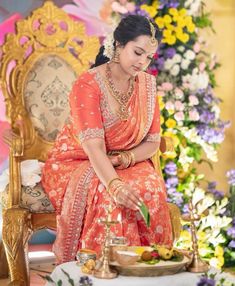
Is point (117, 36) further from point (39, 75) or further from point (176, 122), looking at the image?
point (176, 122)

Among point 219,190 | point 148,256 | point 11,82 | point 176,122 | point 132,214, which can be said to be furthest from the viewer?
point 219,190

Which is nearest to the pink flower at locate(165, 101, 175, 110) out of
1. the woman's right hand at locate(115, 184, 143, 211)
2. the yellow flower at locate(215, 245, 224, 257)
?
the yellow flower at locate(215, 245, 224, 257)

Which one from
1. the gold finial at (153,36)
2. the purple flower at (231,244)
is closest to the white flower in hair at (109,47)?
the gold finial at (153,36)

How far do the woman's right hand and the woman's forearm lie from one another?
512 millimetres

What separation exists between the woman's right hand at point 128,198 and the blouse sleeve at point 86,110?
1.39ft

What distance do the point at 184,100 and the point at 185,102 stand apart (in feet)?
0.08

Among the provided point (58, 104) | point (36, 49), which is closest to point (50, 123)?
point (58, 104)

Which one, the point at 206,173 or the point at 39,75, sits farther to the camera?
the point at 206,173

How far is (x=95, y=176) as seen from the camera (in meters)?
3.79

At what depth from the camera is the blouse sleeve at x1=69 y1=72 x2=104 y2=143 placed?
149 inches

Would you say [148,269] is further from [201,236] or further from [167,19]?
[167,19]

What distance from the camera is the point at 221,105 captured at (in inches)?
241

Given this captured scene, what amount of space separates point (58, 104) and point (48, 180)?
837 mm

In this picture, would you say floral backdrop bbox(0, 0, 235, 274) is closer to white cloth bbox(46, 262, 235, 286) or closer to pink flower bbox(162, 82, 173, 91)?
pink flower bbox(162, 82, 173, 91)
